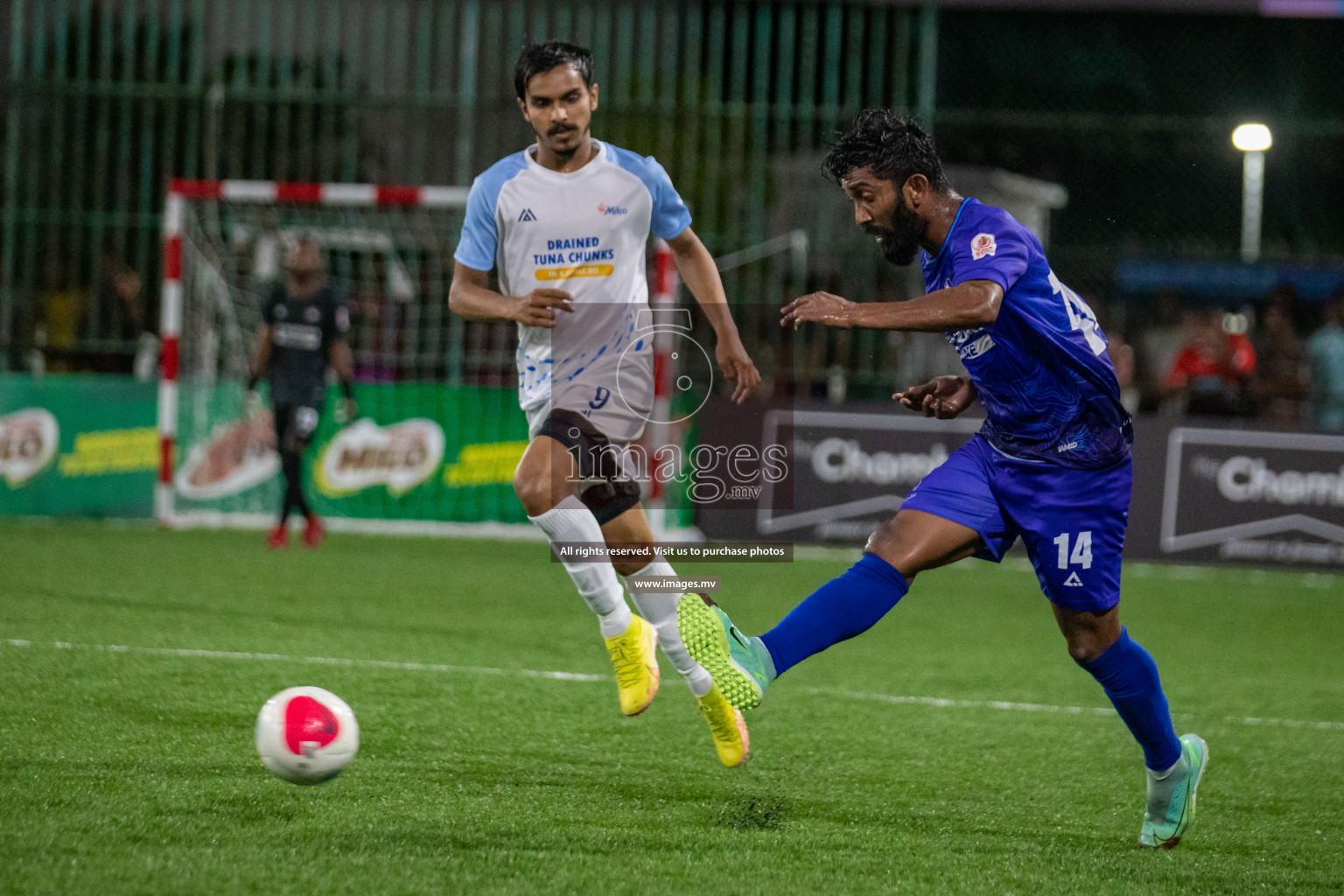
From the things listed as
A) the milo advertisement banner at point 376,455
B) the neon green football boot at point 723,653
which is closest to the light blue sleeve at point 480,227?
the neon green football boot at point 723,653

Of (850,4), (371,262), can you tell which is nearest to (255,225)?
(371,262)

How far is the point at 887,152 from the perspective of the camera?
13.0 ft

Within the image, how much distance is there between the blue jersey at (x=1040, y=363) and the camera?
3961mm

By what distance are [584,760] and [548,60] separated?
2.25 meters

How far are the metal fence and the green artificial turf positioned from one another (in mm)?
5074

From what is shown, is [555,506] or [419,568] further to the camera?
[419,568]

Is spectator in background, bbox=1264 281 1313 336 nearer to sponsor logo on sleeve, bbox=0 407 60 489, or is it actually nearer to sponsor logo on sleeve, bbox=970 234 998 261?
sponsor logo on sleeve, bbox=970 234 998 261

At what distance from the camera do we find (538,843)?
3.72 m

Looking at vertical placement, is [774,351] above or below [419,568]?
above

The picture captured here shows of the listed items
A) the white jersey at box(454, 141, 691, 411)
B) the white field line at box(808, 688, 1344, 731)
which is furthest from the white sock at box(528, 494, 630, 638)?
the white field line at box(808, 688, 1344, 731)

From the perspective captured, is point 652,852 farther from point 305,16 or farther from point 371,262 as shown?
point 305,16

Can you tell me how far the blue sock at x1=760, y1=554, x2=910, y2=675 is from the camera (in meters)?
3.95

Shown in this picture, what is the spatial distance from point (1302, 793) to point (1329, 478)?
7414 mm

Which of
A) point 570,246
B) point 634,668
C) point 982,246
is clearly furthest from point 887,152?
point 634,668
